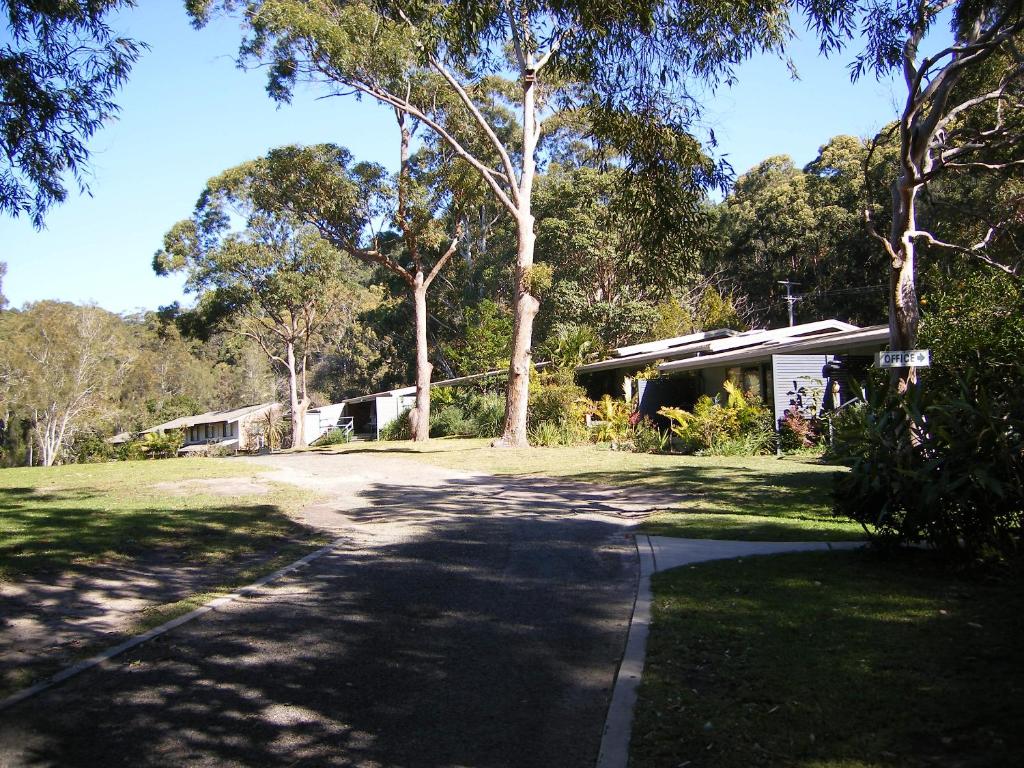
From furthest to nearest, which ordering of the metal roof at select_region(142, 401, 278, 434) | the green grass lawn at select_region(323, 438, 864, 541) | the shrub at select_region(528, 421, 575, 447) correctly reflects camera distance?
the metal roof at select_region(142, 401, 278, 434)
the shrub at select_region(528, 421, 575, 447)
the green grass lawn at select_region(323, 438, 864, 541)

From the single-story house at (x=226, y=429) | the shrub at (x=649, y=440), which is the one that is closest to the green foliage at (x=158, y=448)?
the single-story house at (x=226, y=429)

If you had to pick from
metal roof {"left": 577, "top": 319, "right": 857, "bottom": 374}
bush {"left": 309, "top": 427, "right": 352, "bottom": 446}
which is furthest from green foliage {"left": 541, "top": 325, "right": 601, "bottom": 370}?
bush {"left": 309, "top": 427, "right": 352, "bottom": 446}

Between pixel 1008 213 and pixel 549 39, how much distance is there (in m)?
12.3

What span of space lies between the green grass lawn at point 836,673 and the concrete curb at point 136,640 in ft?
11.6

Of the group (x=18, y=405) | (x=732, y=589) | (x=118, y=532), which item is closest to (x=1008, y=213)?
(x=732, y=589)

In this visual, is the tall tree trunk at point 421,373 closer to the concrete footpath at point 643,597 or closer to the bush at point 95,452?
the bush at point 95,452

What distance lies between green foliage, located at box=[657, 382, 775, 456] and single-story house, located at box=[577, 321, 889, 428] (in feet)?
2.17

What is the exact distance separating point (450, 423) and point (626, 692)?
31.8 meters

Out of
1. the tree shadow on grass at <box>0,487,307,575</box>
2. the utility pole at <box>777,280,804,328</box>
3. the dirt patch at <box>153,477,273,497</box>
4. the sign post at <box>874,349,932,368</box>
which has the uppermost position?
the utility pole at <box>777,280,804,328</box>

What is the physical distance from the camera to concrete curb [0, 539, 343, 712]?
16.0 ft

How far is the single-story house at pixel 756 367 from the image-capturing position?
21.1 meters

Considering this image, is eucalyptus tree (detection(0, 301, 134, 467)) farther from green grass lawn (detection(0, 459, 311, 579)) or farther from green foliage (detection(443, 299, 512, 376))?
green grass lawn (detection(0, 459, 311, 579))

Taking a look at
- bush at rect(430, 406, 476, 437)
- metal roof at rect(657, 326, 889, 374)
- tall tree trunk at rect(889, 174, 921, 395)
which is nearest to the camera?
tall tree trunk at rect(889, 174, 921, 395)

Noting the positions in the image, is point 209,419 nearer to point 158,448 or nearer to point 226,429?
point 226,429
